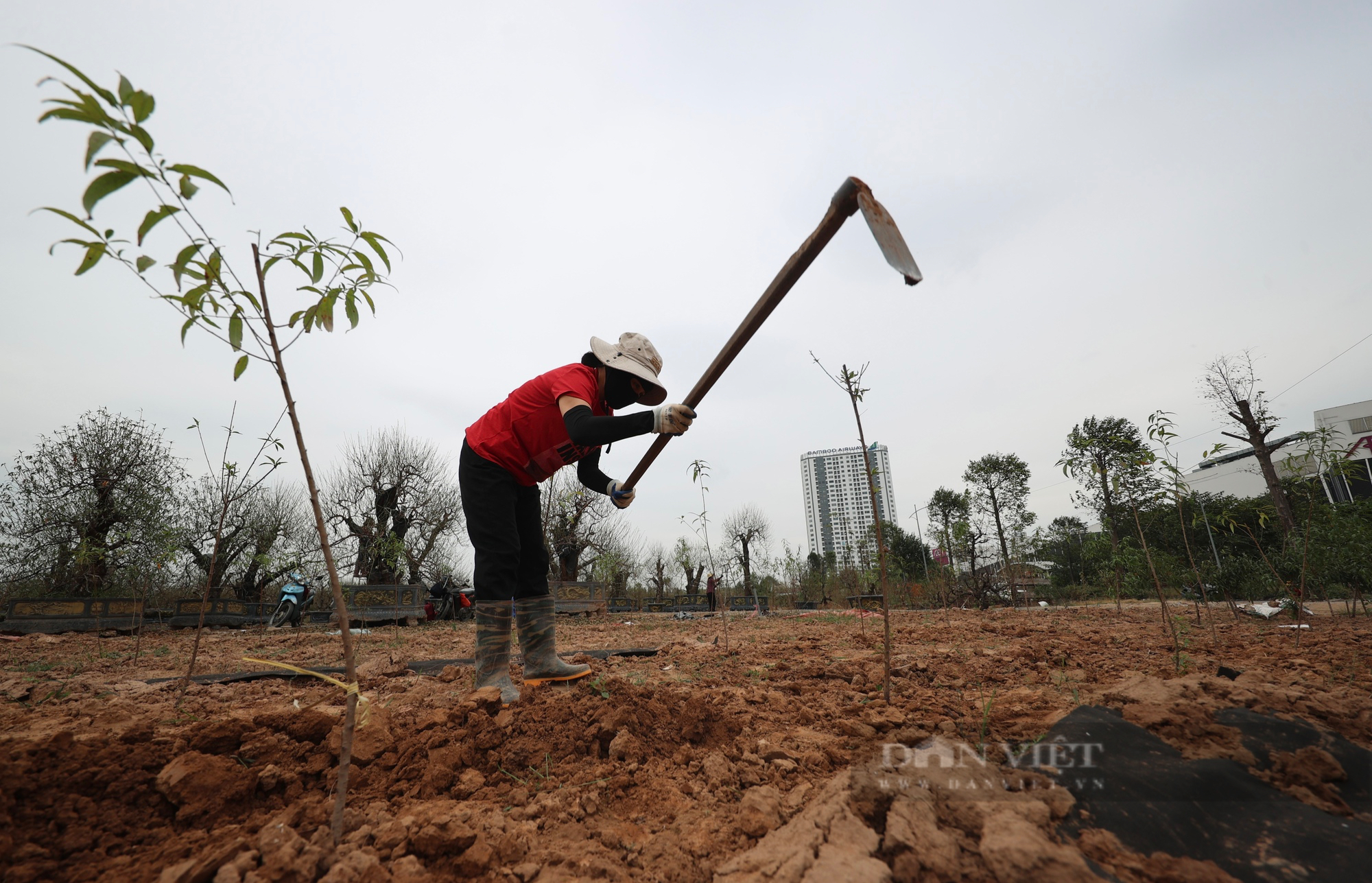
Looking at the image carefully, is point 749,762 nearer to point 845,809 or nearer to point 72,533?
point 845,809

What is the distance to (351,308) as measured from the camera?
4.63 feet

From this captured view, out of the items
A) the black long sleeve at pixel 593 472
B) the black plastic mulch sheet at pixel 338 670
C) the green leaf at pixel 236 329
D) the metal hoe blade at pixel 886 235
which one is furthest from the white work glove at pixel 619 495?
the green leaf at pixel 236 329

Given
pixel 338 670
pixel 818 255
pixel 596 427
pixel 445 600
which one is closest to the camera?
pixel 818 255

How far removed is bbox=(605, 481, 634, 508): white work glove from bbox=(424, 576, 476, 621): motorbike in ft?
32.3

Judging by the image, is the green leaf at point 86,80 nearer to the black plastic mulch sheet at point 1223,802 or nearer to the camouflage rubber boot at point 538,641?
the black plastic mulch sheet at point 1223,802

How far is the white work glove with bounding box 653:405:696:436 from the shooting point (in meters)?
2.82

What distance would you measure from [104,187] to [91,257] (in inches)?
7.6

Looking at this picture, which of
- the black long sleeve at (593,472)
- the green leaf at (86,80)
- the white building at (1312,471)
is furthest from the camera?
the white building at (1312,471)

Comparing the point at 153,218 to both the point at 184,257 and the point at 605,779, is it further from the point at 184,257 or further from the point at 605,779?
→ the point at 605,779

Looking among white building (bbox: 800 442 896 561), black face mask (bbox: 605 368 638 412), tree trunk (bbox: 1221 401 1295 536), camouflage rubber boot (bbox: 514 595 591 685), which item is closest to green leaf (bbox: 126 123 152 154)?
black face mask (bbox: 605 368 638 412)

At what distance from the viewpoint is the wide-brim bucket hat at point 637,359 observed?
3.01 m

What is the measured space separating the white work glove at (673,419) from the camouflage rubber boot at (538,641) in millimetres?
1256

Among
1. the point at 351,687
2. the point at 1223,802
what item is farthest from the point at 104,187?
the point at 1223,802

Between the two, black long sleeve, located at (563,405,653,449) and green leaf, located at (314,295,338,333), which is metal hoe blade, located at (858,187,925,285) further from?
green leaf, located at (314,295,338,333)
